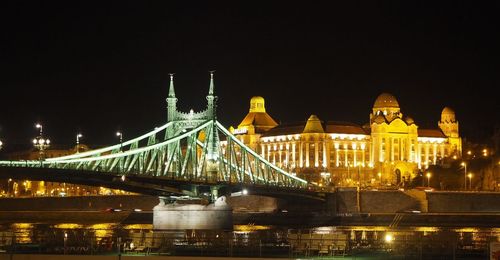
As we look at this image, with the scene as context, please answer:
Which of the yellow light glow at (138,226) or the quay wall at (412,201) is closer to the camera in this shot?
the yellow light glow at (138,226)

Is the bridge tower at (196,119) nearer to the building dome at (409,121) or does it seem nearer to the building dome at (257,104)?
the building dome at (409,121)

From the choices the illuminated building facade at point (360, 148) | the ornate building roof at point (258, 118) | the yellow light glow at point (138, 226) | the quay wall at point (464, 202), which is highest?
the ornate building roof at point (258, 118)

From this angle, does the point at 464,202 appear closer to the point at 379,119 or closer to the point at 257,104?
the point at 379,119

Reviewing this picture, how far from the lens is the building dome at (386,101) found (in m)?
179

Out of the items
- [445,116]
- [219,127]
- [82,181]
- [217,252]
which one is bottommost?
[217,252]

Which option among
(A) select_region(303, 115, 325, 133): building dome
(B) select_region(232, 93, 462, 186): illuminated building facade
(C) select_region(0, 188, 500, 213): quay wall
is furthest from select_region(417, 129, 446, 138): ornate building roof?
(C) select_region(0, 188, 500, 213): quay wall

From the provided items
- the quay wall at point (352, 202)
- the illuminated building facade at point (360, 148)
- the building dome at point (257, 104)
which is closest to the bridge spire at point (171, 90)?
the quay wall at point (352, 202)

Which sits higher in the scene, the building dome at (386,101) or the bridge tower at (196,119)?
the building dome at (386,101)

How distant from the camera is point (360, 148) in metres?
174

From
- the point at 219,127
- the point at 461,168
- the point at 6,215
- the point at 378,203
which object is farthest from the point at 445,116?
the point at 219,127

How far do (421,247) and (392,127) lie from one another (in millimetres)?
137725

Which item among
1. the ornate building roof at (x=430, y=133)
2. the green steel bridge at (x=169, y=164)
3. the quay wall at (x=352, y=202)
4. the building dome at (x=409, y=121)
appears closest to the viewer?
the green steel bridge at (x=169, y=164)

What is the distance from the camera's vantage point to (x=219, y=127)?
285ft

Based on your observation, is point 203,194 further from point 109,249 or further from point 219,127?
point 109,249
